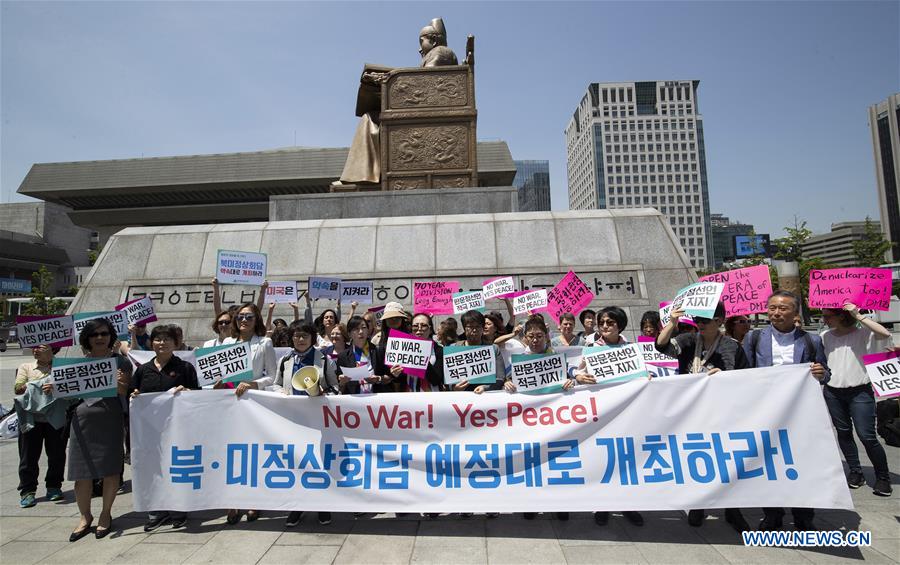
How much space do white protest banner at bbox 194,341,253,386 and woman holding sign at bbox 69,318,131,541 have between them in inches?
30.2

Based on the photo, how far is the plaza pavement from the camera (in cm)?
379

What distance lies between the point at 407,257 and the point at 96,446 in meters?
6.80

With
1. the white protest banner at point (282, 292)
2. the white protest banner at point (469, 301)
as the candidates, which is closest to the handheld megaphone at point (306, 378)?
the white protest banner at point (469, 301)

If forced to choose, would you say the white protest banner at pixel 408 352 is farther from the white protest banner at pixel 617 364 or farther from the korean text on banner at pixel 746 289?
the korean text on banner at pixel 746 289

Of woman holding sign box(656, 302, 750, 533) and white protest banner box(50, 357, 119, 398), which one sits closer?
white protest banner box(50, 357, 119, 398)

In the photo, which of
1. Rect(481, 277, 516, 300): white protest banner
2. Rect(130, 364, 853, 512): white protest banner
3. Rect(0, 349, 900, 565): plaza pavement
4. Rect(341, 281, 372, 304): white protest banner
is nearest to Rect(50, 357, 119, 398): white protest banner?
Rect(130, 364, 853, 512): white protest banner

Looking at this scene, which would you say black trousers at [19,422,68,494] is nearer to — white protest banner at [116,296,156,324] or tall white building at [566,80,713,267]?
white protest banner at [116,296,156,324]

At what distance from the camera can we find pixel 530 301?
7164 mm

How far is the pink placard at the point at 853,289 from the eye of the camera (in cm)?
470

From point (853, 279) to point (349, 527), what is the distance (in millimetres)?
5297

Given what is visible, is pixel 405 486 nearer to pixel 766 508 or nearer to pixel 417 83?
pixel 766 508

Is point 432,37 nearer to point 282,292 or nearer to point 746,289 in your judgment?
point 282,292

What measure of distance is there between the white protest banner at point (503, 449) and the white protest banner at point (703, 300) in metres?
0.57

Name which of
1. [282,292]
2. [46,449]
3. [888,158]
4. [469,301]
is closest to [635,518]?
[469,301]
